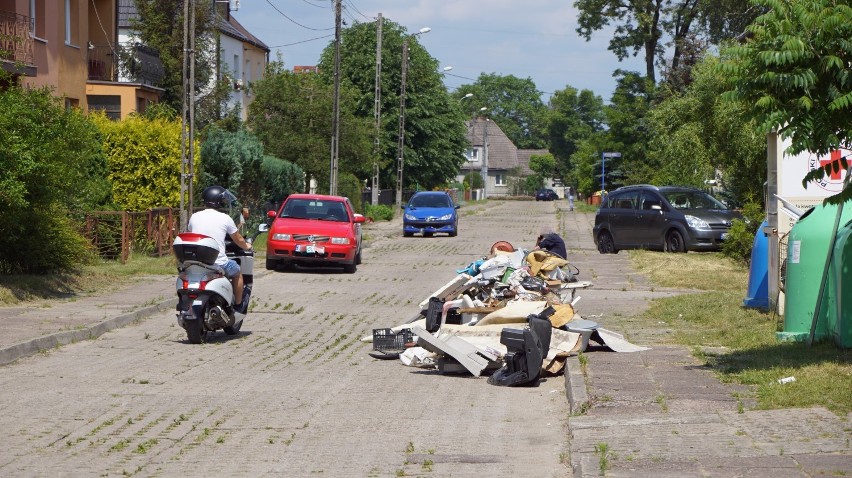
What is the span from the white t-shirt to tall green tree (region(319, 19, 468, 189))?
49.2m

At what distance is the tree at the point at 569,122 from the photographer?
146 meters

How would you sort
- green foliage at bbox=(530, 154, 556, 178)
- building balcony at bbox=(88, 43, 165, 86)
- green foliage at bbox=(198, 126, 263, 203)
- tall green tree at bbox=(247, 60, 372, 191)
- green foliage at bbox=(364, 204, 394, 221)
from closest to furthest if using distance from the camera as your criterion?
green foliage at bbox=(198, 126, 263, 203) → building balcony at bbox=(88, 43, 165, 86) → tall green tree at bbox=(247, 60, 372, 191) → green foliage at bbox=(364, 204, 394, 221) → green foliage at bbox=(530, 154, 556, 178)

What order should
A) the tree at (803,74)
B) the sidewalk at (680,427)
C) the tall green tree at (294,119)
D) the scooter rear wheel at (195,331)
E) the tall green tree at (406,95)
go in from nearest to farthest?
the sidewalk at (680,427) < the tree at (803,74) < the scooter rear wheel at (195,331) < the tall green tree at (294,119) < the tall green tree at (406,95)

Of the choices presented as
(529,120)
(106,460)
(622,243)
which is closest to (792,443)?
(106,460)

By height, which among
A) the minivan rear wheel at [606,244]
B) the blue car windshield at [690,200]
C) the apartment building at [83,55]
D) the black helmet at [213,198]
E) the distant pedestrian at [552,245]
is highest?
the apartment building at [83,55]

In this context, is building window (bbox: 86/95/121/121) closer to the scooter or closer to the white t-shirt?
the white t-shirt

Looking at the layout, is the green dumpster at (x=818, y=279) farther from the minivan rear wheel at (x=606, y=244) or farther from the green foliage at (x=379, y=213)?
the green foliage at (x=379, y=213)

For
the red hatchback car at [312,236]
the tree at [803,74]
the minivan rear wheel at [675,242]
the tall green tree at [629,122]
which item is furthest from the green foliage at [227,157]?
the tall green tree at [629,122]

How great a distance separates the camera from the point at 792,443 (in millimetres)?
7207

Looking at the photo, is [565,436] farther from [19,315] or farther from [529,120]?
[529,120]

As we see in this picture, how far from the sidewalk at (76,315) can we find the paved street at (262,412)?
6.6 inches

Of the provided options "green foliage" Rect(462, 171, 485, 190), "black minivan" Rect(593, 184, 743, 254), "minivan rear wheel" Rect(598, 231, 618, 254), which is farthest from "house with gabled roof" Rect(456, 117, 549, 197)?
"black minivan" Rect(593, 184, 743, 254)

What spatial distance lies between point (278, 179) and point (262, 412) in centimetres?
2927

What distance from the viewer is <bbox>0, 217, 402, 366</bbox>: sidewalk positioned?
12.4 m
